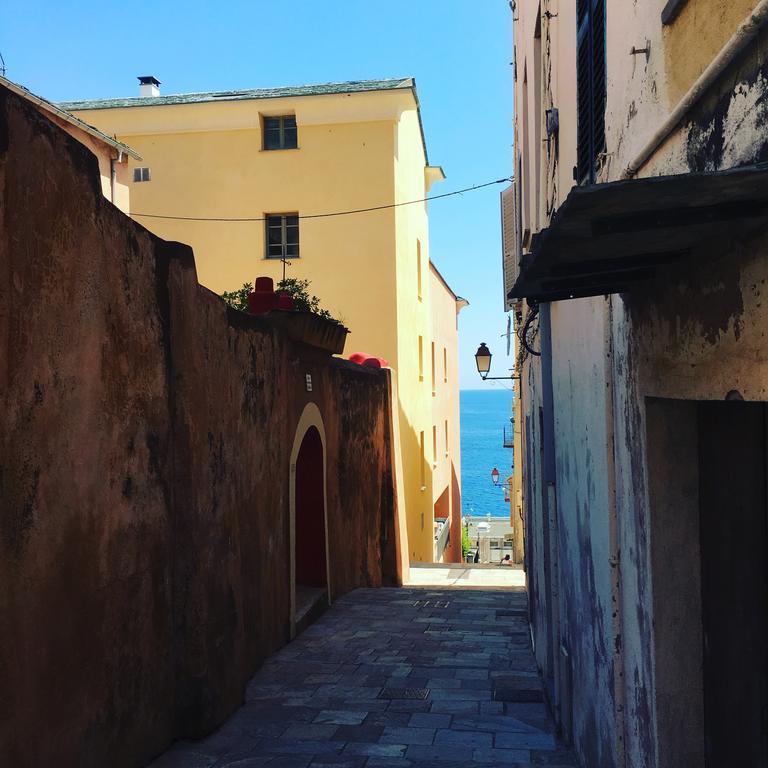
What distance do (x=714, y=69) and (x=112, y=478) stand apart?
144 inches

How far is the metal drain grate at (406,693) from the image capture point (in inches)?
269

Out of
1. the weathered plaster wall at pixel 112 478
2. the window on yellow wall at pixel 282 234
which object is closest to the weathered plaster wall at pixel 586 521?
the weathered plaster wall at pixel 112 478

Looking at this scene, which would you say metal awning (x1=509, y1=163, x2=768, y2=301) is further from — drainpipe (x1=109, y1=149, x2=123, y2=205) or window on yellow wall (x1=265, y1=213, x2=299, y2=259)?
window on yellow wall (x1=265, y1=213, x2=299, y2=259)

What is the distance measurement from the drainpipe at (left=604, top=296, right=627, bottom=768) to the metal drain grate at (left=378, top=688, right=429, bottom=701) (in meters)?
3.09

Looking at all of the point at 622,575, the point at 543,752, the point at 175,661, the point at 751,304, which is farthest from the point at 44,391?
the point at 543,752

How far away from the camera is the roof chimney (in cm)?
2120

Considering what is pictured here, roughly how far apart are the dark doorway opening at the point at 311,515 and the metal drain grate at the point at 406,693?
11.9 ft

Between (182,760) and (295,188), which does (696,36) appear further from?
(295,188)

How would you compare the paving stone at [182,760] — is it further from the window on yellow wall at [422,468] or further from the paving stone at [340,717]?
the window on yellow wall at [422,468]

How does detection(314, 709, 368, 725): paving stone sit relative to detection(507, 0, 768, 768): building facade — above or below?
below

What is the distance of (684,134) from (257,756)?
4.48m

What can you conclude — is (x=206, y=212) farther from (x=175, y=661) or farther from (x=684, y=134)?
(x=684, y=134)

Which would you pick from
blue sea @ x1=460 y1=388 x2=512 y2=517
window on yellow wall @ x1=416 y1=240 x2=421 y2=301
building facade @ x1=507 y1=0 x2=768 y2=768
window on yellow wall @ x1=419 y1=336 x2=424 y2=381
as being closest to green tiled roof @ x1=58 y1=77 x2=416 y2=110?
window on yellow wall @ x1=416 y1=240 x2=421 y2=301

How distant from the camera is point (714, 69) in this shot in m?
2.27
